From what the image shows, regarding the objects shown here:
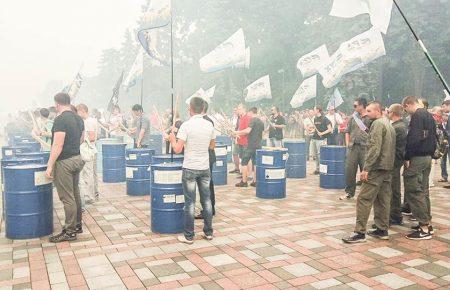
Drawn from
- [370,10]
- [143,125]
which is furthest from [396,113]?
[143,125]

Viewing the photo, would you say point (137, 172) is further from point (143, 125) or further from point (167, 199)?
point (167, 199)

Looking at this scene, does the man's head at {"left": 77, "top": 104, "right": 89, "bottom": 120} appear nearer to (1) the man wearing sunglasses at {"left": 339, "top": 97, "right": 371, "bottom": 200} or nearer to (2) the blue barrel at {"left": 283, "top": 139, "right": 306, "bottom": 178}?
(1) the man wearing sunglasses at {"left": 339, "top": 97, "right": 371, "bottom": 200}

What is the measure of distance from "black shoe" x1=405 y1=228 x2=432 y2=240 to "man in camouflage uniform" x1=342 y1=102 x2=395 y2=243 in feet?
1.15

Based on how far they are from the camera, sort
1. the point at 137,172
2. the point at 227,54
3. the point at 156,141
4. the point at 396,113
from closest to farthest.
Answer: the point at 396,113 < the point at 137,172 < the point at 227,54 < the point at 156,141

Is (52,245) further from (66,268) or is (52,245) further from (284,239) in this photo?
(284,239)

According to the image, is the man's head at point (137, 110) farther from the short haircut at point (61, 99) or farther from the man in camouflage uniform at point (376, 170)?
the man in camouflage uniform at point (376, 170)

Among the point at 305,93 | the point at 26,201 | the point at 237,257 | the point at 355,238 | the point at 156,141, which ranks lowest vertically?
the point at 237,257

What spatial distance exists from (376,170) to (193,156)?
270 centimetres

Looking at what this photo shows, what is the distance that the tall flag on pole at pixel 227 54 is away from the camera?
14.7 m

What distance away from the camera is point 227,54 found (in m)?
14.9

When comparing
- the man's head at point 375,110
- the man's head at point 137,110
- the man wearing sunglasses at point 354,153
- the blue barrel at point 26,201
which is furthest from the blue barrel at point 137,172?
the man's head at point 375,110

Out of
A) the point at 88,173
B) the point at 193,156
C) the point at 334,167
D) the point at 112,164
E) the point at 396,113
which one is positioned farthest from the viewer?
the point at 112,164

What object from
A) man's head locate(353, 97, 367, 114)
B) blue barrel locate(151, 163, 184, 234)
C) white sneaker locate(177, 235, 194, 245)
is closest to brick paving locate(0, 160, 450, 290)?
white sneaker locate(177, 235, 194, 245)

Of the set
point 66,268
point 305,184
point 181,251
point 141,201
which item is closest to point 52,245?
point 66,268
